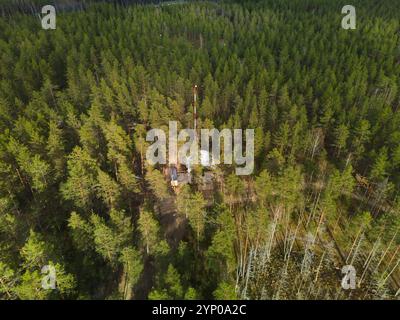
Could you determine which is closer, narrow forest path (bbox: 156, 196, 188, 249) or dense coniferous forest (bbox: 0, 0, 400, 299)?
dense coniferous forest (bbox: 0, 0, 400, 299)

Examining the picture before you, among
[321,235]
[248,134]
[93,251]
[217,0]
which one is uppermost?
[217,0]

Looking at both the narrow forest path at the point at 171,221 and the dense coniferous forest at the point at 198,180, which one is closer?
the dense coniferous forest at the point at 198,180

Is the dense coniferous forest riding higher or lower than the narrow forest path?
higher

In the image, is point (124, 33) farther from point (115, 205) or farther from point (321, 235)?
point (321, 235)

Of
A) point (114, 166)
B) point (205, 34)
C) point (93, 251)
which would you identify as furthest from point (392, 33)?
point (93, 251)

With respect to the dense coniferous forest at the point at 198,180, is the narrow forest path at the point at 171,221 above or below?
below

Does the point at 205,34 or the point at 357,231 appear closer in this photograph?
the point at 357,231

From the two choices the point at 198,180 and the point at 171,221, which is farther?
the point at 198,180

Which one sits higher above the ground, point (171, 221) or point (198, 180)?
point (198, 180)
